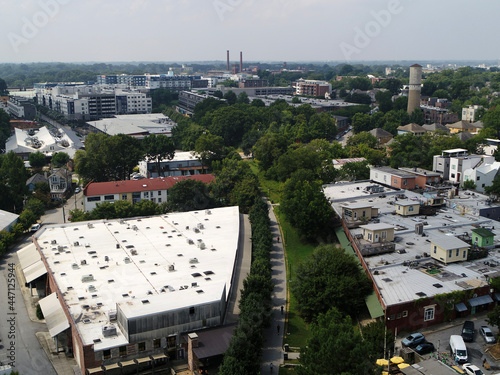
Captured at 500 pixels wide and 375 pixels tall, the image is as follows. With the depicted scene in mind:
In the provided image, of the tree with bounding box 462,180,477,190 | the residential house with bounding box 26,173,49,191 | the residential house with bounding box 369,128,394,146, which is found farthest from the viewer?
the residential house with bounding box 369,128,394,146

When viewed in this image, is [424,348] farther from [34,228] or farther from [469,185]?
[34,228]

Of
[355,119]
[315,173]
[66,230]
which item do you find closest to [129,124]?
[355,119]

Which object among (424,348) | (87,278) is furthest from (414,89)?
(87,278)

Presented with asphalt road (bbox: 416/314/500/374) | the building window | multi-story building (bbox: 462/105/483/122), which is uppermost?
multi-story building (bbox: 462/105/483/122)

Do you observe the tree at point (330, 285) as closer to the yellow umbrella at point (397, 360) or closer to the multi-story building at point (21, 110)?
the yellow umbrella at point (397, 360)

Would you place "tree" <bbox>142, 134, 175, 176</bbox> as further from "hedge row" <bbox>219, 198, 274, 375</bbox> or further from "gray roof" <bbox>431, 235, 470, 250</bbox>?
"gray roof" <bbox>431, 235, 470, 250</bbox>

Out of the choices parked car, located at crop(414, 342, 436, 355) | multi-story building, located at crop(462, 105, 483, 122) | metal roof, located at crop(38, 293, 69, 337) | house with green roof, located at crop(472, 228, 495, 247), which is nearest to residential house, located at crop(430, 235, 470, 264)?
house with green roof, located at crop(472, 228, 495, 247)

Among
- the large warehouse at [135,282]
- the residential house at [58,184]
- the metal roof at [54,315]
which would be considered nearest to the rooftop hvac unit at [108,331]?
the large warehouse at [135,282]
